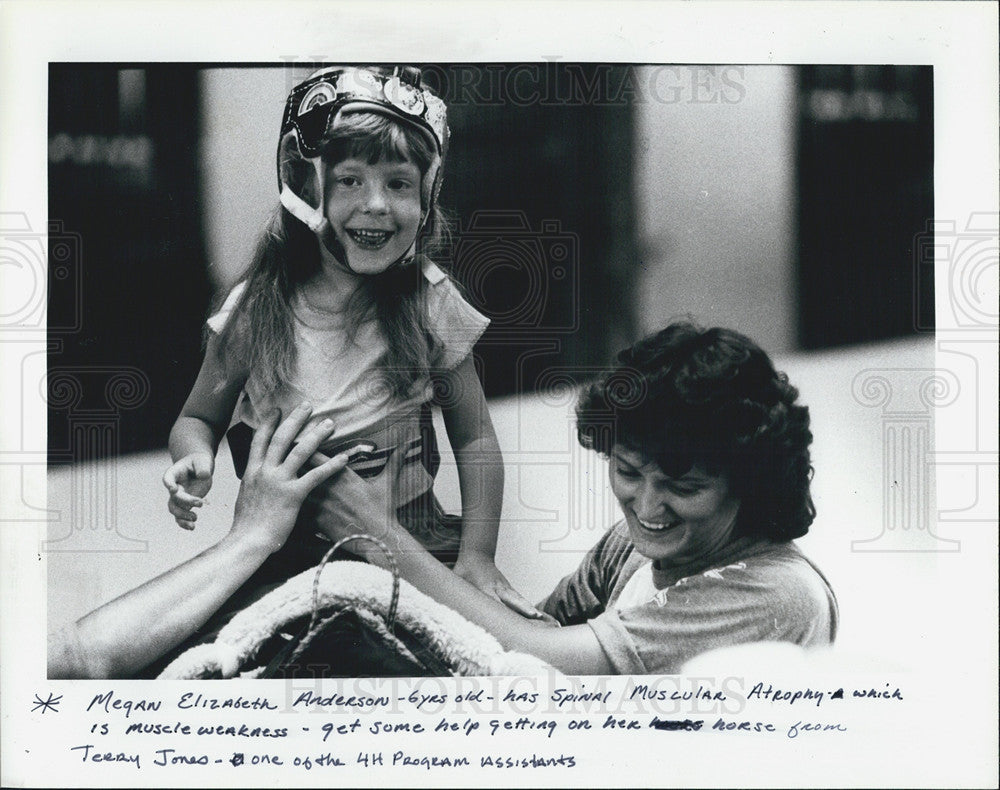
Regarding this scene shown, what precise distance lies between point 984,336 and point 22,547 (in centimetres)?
234

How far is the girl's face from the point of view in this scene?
7.67 ft

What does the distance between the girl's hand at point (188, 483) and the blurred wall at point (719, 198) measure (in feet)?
3.58

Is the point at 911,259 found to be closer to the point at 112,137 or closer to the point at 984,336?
the point at 984,336

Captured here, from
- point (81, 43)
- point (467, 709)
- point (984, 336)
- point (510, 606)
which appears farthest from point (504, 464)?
point (81, 43)

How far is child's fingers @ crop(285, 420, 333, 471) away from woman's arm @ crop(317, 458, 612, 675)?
0.09 m

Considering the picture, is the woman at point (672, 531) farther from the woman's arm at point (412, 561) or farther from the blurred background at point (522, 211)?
the blurred background at point (522, 211)

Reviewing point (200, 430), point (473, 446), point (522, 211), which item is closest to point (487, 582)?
point (473, 446)

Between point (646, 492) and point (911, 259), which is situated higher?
point (911, 259)

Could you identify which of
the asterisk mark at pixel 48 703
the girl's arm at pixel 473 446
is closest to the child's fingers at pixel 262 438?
the girl's arm at pixel 473 446

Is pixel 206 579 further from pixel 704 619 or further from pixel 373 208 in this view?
pixel 704 619

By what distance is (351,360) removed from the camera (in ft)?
7.75

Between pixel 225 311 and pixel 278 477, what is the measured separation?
41 cm

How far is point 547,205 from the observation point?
237cm

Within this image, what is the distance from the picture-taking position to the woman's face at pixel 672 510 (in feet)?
7.73
